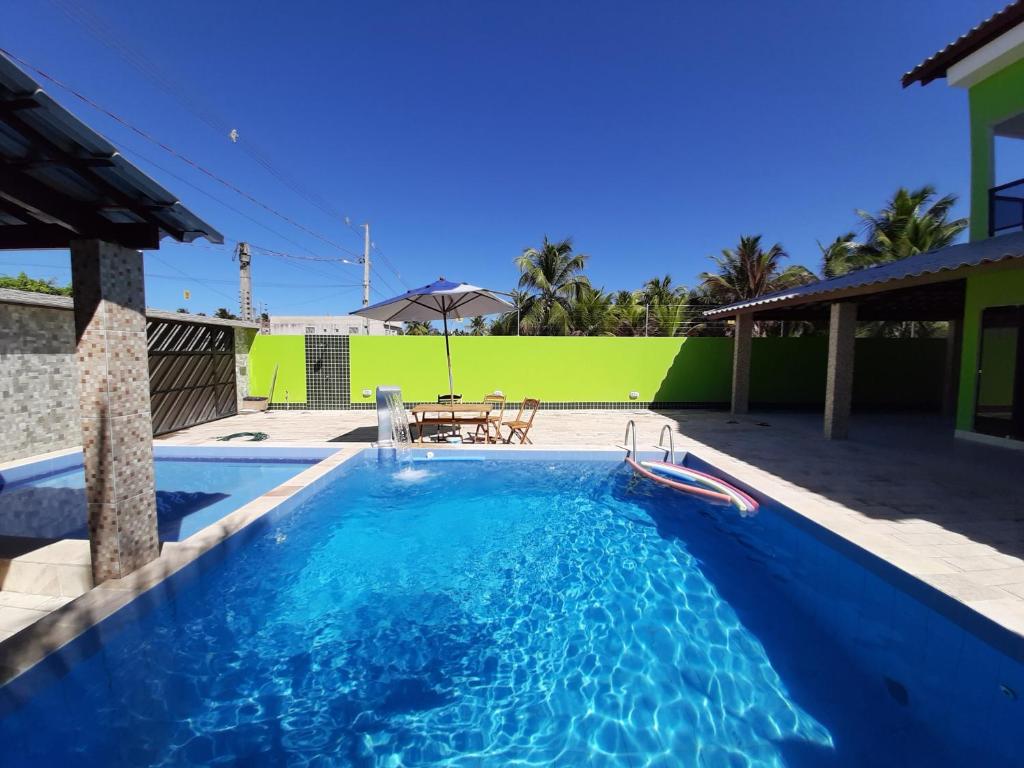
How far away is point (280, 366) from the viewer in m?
12.1

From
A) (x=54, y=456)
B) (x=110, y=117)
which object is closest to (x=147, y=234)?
(x=54, y=456)

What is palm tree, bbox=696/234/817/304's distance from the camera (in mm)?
23375

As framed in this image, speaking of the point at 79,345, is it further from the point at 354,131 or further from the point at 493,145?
the point at 493,145

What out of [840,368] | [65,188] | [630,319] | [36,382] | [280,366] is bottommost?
[36,382]

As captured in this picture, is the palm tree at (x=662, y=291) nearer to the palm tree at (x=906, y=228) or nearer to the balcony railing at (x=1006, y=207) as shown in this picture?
the palm tree at (x=906, y=228)

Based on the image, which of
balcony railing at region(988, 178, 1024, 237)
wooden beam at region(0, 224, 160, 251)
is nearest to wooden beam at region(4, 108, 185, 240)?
wooden beam at region(0, 224, 160, 251)

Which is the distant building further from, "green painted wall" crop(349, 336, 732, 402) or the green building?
the green building

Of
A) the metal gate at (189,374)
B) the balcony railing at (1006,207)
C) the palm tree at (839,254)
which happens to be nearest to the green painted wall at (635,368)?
the metal gate at (189,374)

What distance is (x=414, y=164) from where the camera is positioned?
17.3 meters

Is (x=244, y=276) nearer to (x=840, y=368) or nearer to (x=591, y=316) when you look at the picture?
(x=591, y=316)

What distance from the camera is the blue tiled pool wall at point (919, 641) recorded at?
2.39 m

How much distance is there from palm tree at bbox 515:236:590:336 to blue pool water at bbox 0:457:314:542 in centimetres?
1946

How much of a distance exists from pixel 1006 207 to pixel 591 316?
1755cm

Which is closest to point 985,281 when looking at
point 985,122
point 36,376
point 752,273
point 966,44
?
point 985,122
